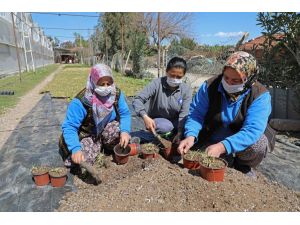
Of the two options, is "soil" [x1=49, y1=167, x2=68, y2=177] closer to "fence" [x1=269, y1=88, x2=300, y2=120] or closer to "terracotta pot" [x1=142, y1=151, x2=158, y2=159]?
"terracotta pot" [x1=142, y1=151, x2=158, y2=159]

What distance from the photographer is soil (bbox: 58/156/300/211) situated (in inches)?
79.7

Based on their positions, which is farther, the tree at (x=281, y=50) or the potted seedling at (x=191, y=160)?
the tree at (x=281, y=50)

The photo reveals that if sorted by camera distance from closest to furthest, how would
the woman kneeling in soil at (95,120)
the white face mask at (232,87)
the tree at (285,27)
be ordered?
the white face mask at (232,87), the woman kneeling in soil at (95,120), the tree at (285,27)

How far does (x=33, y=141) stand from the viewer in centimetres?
395

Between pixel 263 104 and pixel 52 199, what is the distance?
1.99 meters

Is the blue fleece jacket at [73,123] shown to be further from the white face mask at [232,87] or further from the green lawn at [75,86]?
the green lawn at [75,86]

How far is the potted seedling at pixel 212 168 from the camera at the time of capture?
222cm

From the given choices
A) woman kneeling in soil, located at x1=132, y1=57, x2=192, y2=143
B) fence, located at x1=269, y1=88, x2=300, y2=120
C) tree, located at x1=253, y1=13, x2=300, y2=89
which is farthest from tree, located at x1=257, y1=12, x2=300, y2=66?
woman kneeling in soil, located at x1=132, y1=57, x2=192, y2=143

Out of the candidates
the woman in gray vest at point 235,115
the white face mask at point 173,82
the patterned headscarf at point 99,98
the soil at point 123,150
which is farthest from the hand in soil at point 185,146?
the white face mask at point 173,82

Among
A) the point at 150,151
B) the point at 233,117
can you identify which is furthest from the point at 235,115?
the point at 150,151

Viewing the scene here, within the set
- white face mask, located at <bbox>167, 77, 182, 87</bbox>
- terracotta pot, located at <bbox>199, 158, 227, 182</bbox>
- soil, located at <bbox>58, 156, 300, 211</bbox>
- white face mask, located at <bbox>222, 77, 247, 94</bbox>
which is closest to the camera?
soil, located at <bbox>58, 156, 300, 211</bbox>

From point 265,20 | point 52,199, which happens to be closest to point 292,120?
point 265,20

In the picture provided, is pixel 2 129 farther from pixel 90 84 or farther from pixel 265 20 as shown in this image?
pixel 265 20

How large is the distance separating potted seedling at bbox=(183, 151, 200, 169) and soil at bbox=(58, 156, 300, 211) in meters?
0.13
